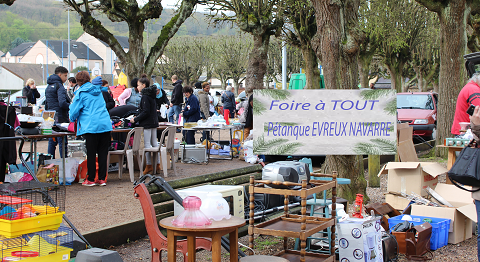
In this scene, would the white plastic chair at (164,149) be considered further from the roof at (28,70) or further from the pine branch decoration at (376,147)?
the roof at (28,70)

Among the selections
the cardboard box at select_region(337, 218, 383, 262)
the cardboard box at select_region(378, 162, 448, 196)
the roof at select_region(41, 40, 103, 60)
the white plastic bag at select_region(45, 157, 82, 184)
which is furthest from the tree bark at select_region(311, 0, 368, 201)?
the roof at select_region(41, 40, 103, 60)

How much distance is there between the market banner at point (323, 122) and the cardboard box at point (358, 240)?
3.57ft

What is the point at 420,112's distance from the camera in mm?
16578

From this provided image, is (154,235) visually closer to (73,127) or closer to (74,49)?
(73,127)

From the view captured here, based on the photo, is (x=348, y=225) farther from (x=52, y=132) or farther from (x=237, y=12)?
(x=237, y=12)

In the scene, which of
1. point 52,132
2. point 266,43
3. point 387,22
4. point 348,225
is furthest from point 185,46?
point 348,225

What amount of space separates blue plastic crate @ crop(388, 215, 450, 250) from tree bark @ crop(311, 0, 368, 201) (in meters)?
1.41

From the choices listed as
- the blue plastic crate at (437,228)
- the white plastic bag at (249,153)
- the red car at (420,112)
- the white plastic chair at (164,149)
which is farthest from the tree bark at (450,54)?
the blue plastic crate at (437,228)

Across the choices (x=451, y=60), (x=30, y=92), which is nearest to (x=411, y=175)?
(x=451, y=60)

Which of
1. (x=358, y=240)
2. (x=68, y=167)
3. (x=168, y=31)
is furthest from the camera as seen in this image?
(x=168, y=31)

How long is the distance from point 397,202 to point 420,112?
1068 centimetres

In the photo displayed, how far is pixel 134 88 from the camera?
41.4 feet

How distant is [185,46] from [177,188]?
63.0 metres

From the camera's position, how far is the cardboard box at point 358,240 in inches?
175
